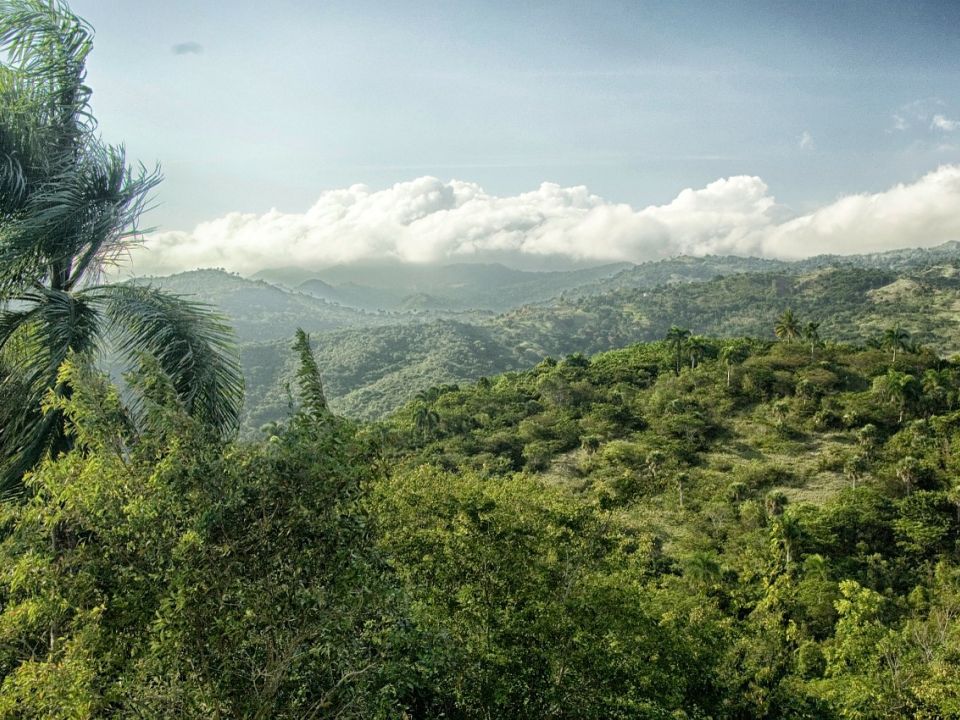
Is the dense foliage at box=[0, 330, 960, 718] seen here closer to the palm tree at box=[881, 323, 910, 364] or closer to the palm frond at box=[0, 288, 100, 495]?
the palm frond at box=[0, 288, 100, 495]

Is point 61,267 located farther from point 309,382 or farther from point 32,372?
point 309,382

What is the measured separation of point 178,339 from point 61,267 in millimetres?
1374

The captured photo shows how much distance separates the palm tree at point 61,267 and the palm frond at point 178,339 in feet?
0.04

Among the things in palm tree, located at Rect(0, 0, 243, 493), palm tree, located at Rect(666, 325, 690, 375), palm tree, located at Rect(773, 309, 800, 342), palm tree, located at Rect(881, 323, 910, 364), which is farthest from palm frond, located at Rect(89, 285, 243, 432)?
palm tree, located at Rect(773, 309, 800, 342)

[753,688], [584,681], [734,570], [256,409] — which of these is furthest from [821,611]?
[256,409]

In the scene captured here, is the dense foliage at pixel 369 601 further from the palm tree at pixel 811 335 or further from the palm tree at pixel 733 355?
the palm tree at pixel 811 335

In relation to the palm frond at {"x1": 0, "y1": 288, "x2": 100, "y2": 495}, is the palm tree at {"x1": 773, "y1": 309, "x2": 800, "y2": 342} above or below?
below

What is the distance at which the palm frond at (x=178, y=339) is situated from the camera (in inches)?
251

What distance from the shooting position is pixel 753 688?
25.2 metres

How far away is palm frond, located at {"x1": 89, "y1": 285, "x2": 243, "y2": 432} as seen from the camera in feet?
20.9

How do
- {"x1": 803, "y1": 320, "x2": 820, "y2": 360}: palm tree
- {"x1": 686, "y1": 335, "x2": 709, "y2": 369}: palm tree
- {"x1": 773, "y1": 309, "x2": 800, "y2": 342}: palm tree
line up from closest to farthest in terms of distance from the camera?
{"x1": 803, "y1": 320, "x2": 820, "y2": 360}: palm tree < {"x1": 686, "y1": 335, "x2": 709, "y2": 369}: palm tree < {"x1": 773, "y1": 309, "x2": 800, "y2": 342}: palm tree

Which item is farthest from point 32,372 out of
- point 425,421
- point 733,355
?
point 733,355

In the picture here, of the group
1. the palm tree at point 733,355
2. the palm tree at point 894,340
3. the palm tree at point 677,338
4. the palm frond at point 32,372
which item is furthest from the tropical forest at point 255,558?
the palm tree at point 677,338

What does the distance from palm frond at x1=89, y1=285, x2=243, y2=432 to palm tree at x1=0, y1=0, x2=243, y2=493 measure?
0.01 m
